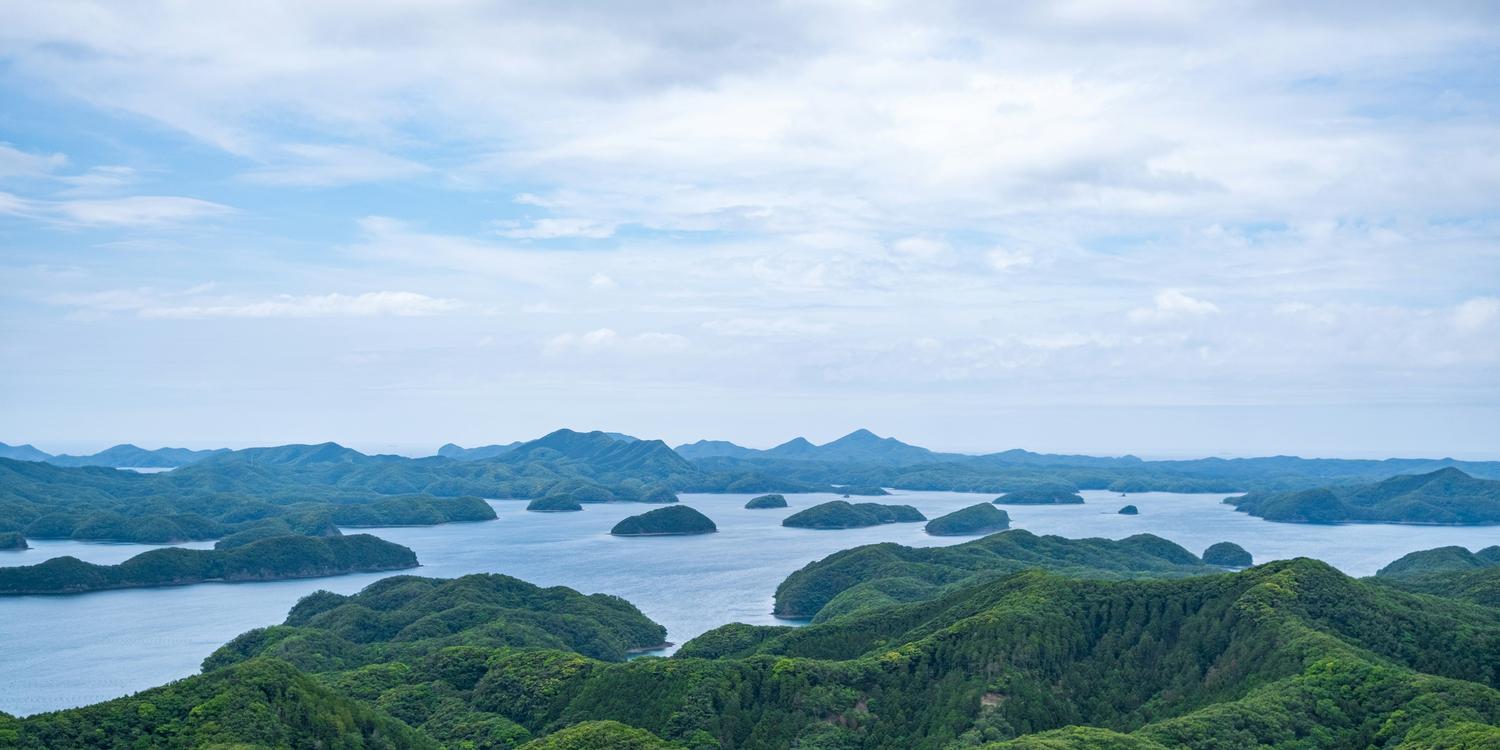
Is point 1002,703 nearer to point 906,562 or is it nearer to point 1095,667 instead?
point 1095,667

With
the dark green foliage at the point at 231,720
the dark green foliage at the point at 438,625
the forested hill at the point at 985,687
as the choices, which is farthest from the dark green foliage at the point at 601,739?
the dark green foliage at the point at 438,625

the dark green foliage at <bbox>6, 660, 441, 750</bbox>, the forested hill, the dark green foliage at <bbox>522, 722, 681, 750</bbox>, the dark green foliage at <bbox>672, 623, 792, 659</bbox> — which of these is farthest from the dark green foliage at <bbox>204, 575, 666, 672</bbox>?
the dark green foliage at <bbox>522, 722, 681, 750</bbox>

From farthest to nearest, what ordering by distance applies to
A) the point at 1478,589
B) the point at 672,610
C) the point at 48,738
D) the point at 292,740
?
the point at 672,610
the point at 1478,589
the point at 292,740
the point at 48,738

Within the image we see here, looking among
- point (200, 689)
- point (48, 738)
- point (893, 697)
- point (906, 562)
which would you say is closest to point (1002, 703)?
point (893, 697)

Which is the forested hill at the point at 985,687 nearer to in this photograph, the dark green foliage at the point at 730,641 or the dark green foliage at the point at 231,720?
the dark green foliage at the point at 231,720

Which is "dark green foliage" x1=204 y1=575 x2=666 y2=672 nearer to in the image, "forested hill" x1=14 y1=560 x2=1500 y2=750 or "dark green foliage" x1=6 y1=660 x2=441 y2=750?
"forested hill" x1=14 y1=560 x2=1500 y2=750

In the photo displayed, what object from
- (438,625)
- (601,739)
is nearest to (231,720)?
(601,739)
